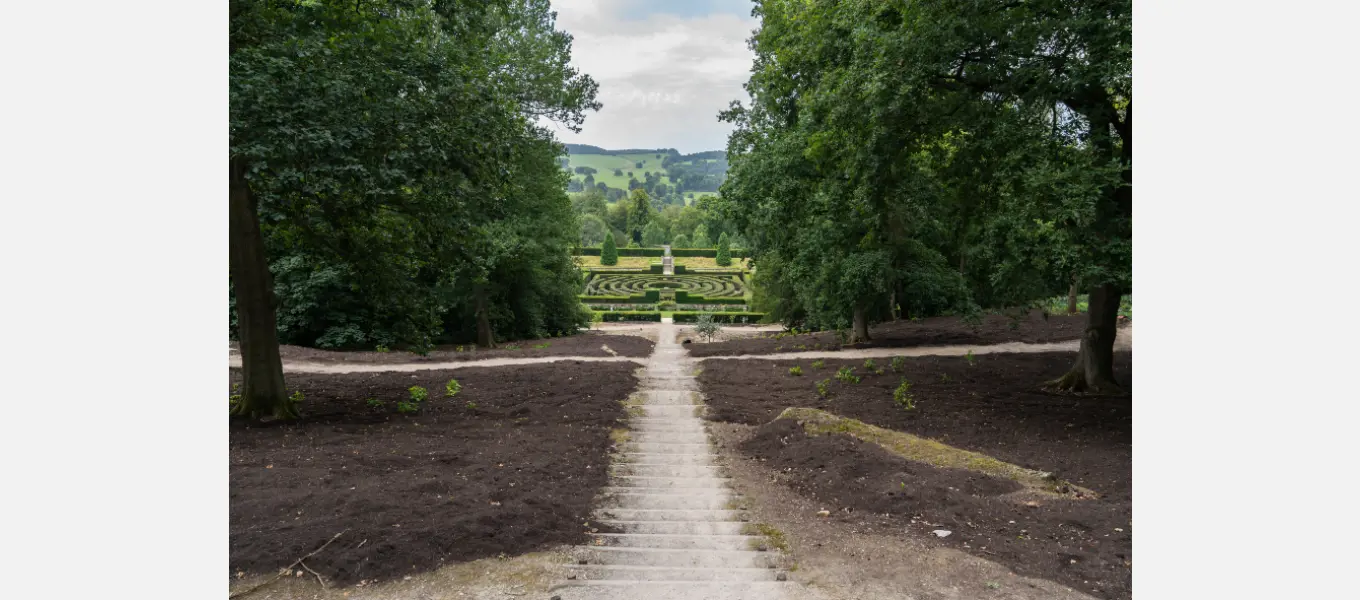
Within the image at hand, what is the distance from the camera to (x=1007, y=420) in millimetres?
11273

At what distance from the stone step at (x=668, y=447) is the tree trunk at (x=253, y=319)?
4758mm

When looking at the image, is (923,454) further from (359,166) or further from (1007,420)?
(359,166)

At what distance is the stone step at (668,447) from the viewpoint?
31.7 ft

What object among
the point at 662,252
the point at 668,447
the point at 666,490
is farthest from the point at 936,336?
the point at 662,252

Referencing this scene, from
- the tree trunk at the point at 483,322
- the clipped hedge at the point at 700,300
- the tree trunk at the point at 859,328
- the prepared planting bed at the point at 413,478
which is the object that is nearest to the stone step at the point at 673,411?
the prepared planting bed at the point at 413,478

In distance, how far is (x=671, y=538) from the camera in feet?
20.6

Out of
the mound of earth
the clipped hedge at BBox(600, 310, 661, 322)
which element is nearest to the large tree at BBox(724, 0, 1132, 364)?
the mound of earth

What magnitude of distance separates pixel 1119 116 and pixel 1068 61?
2.33 m

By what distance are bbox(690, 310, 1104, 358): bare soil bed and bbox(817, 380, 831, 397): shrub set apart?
20.1 feet

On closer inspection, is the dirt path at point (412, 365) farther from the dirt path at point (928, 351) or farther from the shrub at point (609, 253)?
the shrub at point (609, 253)

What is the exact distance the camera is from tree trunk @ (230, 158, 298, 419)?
34.0 feet

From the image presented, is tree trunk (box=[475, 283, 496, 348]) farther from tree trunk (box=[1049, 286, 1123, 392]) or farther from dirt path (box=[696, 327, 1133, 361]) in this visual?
tree trunk (box=[1049, 286, 1123, 392])

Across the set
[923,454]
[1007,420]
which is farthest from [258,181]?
[1007,420]

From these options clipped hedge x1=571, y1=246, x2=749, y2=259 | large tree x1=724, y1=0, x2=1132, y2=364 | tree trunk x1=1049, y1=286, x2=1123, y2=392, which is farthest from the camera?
clipped hedge x1=571, y1=246, x2=749, y2=259
